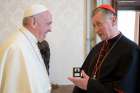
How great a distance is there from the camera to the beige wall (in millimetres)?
4547

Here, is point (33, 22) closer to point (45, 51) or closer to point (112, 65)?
point (112, 65)

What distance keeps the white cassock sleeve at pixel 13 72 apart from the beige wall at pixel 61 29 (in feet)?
7.94

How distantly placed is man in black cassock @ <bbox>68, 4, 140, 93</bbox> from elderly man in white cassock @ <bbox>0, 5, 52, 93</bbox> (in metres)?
0.34

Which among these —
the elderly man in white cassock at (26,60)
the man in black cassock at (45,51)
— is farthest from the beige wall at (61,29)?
the elderly man in white cassock at (26,60)

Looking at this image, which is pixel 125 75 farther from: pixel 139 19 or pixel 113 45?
pixel 139 19

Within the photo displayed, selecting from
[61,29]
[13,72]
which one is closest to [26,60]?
[13,72]

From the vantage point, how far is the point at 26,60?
85.7 inches

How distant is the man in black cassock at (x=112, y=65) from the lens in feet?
7.68

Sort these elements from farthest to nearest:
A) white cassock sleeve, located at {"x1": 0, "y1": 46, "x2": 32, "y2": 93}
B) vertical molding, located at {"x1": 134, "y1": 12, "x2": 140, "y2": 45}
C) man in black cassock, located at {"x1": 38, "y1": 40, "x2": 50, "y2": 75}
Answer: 1. vertical molding, located at {"x1": 134, "y1": 12, "x2": 140, "y2": 45}
2. man in black cassock, located at {"x1": 38, "y1": 40, "x2": 50, "y2": 75}
3. white cassock sleeve, located at {"x1": 0, "y1": 46, "x2": 32, "y2": 93}

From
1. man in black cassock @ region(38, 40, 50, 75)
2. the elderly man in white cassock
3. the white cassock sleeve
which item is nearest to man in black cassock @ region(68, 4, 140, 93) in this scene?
the elderly man in white cassock

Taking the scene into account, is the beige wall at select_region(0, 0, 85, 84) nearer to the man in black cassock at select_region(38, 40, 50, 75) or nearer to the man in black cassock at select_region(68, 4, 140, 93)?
the man in black cassock at select_region(38, 40, 50, 75)

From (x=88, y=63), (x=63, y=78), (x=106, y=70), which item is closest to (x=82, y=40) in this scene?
(x=63, y=78)

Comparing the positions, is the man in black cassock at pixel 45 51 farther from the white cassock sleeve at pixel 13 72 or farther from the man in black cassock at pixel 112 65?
the white cassock sleeve at pixel 13 72

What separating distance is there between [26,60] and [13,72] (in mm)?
128
